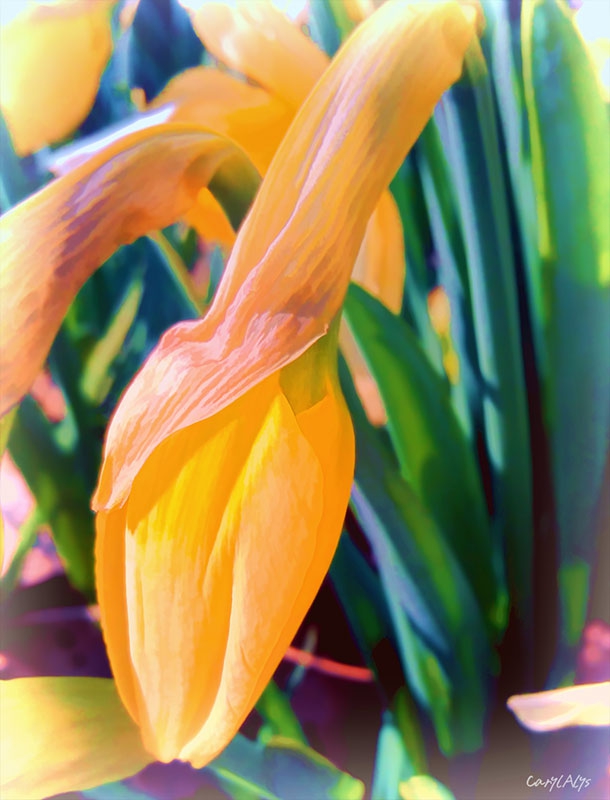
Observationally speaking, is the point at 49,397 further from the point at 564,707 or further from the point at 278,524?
the point at 564,707

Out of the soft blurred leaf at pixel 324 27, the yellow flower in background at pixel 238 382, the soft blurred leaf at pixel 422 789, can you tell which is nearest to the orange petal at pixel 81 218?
the yellow flower in background at pixel 238 382

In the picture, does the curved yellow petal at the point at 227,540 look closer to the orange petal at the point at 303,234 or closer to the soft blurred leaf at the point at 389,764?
the orange petal at the point at 303,234

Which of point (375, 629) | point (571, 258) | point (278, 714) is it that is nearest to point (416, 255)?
point (571, 258)

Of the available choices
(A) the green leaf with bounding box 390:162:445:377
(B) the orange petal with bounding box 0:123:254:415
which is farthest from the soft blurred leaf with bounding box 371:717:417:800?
(B) the orange petal with bounding box 0:123:254:415

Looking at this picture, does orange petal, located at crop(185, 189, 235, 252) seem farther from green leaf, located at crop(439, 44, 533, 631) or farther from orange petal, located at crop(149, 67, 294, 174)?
green leaf, located at crop(439, 44, 533, 631)

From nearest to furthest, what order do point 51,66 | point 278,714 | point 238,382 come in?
point 238,382
point 51,66
point 278,714

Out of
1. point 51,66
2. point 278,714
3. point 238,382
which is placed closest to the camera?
point 238,382

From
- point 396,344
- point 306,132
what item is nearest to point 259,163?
point 306,132
